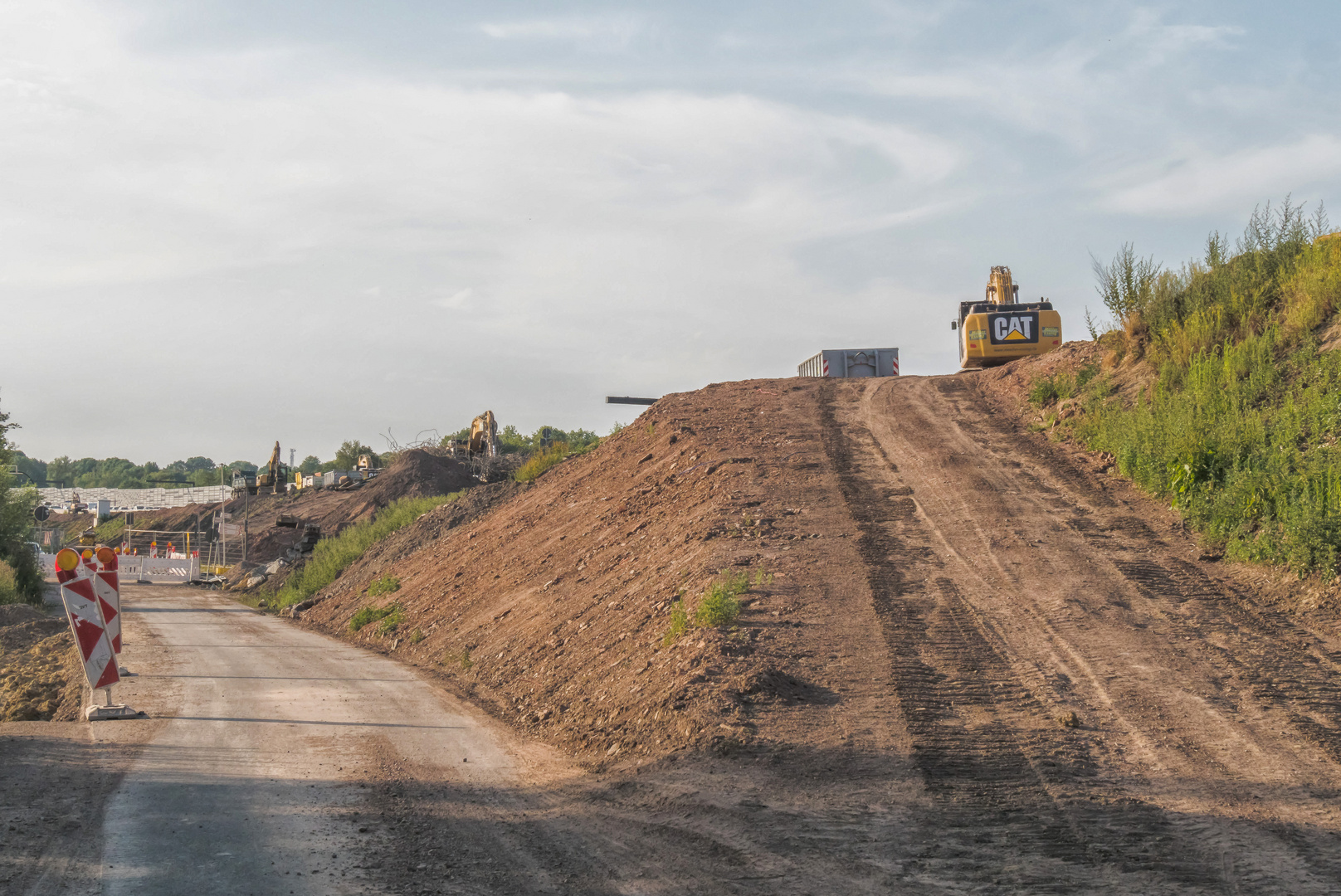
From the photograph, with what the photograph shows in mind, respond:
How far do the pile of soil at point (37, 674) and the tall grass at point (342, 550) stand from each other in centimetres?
876

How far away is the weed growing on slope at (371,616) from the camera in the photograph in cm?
2012

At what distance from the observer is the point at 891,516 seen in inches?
523

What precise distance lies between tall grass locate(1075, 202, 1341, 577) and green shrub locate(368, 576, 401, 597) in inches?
617

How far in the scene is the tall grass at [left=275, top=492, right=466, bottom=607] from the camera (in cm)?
2842

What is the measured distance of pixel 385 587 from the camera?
74.9 feet

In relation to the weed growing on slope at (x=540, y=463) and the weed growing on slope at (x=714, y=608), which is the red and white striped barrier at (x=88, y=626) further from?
the weed growing on slope at (x=540, y=463)

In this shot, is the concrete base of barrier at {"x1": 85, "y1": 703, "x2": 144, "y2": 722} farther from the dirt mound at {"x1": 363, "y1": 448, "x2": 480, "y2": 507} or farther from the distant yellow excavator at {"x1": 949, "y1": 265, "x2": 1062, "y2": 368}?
the dirt mound at {"x1": 363, "y1": 448, "x2": 480, "y2": 507}

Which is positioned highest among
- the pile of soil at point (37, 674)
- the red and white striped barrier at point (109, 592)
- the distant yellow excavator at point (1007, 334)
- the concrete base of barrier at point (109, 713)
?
the distant yellow excavator at point (1007, 334)

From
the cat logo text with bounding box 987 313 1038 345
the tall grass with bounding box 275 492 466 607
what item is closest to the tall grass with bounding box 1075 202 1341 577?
the cat logo text with bounding box 987 313 1038 345

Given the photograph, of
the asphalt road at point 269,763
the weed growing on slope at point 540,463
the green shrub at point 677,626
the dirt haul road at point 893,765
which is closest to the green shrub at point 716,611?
the green shrub at point 677,626

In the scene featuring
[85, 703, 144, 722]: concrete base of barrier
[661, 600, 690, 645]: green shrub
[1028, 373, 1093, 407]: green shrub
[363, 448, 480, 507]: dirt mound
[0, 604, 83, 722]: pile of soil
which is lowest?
[0, 604, 83, 722]: pile of soil

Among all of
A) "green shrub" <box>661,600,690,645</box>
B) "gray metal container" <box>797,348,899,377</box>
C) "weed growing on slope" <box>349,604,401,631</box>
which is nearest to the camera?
"green shrub" <box>661,600,690,645</box>

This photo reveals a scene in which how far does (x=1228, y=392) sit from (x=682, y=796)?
37.0 ft

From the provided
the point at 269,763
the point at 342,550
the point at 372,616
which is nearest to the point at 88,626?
the point at 269,763
